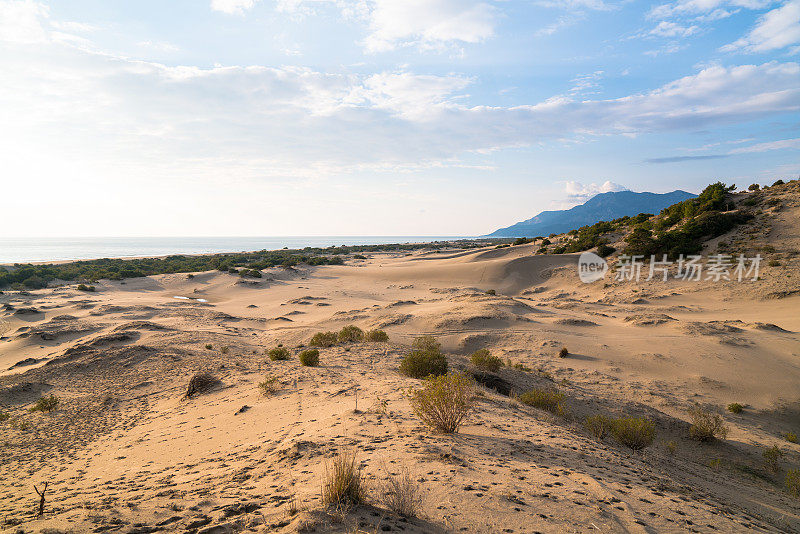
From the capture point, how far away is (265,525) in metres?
3.47

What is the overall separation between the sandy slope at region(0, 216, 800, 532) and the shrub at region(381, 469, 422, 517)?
0.48 feet

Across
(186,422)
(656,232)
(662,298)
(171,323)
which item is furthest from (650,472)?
(656,232)

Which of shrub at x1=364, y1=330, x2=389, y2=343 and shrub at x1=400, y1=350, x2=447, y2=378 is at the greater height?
shrub at x1=400, y1=350, x2=447, y2=378

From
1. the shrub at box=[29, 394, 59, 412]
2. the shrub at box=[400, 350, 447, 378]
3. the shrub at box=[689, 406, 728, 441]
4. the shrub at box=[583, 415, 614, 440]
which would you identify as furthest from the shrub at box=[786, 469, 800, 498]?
the shrub at box=[29, 394, 59, 412]

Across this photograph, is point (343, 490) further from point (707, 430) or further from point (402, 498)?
point (707, 430)

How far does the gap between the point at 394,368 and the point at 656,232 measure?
35052 millimetres

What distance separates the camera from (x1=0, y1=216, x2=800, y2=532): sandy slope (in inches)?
158

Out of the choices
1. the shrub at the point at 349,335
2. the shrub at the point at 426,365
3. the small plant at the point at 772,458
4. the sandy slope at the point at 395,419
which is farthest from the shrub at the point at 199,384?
the small plant at the point at 772,458

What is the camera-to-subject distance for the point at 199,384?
35.1ft

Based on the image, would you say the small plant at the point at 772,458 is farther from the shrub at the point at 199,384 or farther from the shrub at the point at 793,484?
the shrub at the point at 199,384

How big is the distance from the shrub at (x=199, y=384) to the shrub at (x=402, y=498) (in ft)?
27.9

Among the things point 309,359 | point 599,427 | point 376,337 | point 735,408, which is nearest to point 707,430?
point 735,408

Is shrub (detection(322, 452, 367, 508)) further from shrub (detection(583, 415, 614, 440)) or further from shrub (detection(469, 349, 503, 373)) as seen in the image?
shrub (detection(469, 349, 503, 373))

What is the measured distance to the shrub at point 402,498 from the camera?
363 centimetres
